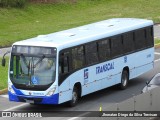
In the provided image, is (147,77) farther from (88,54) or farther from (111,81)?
(88,54)

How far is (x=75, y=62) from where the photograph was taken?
2377 cm

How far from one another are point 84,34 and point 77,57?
60.8 inches

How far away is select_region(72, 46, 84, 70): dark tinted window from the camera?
23.7 m

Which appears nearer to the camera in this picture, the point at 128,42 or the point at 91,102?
the point at 91,102

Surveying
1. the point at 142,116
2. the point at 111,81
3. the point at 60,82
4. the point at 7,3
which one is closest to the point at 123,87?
the point at 111,81

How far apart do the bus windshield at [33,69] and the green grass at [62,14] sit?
54.0 ft

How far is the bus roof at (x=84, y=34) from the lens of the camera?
23109mm

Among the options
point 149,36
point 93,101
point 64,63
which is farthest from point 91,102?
point 149,36

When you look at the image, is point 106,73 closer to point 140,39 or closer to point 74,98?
point 74,98

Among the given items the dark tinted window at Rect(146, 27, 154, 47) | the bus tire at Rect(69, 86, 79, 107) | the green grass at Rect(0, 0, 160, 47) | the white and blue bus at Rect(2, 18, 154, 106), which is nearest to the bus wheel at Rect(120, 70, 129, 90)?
the white and blue bus at Rect(2, 18, 154, 106)

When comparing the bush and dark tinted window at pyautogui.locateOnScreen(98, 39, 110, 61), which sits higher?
the bush

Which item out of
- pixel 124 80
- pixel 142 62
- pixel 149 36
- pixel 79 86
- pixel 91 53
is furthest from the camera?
pixel 149 36

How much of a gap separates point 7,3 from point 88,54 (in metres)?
27.3

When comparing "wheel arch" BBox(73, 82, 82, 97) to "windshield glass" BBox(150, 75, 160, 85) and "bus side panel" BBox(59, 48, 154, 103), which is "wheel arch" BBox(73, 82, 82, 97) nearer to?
"bus side panel" BBox(59, 48, 154, 103)
